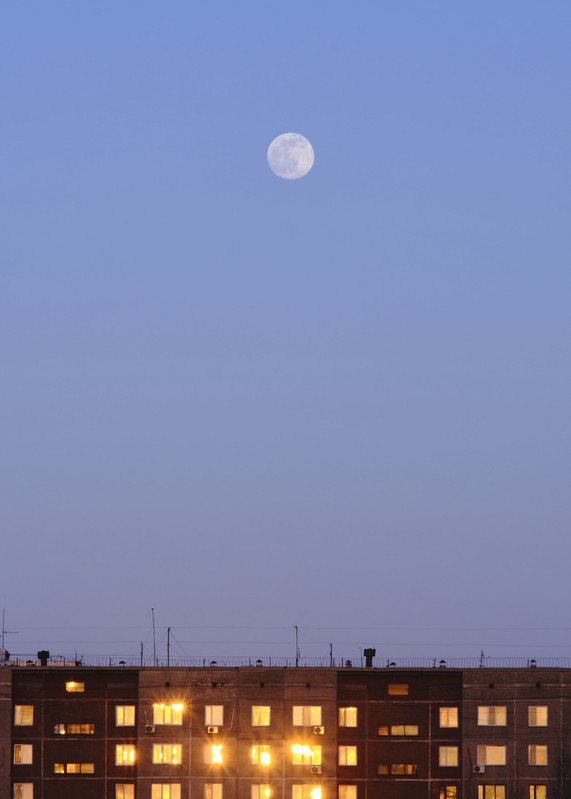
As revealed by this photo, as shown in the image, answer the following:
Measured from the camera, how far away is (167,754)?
16475cm

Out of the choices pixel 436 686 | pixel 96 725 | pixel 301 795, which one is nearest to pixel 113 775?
pixel 96 725

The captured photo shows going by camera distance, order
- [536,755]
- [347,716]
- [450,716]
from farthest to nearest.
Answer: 1. [347,716]
2. [450,716]
3. [536,755]

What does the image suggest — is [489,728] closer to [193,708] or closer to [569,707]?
[569,707]

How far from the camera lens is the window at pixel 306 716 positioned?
16425cm

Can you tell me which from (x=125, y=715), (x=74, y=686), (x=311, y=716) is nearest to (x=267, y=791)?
(x=311, y=716)

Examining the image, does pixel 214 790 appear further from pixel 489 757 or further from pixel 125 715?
pixel 489 757

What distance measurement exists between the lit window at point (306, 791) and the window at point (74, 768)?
48.2 feet

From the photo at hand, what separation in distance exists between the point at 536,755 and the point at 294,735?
17.6m

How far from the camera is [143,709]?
16438 centimetres

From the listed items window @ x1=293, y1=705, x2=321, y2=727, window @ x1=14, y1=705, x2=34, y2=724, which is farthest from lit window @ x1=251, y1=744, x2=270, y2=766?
window @ x1=14, y1=705, x2=34, y2=724

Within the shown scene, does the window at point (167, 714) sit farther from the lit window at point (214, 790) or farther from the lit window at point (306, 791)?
the lit window at point (306, 791)

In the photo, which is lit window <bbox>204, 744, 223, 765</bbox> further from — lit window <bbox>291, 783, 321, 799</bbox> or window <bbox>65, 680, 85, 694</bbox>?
window <bbox>65, 680, 85, 694</bbox>

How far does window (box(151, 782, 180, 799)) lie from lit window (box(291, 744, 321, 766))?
8.72 metres

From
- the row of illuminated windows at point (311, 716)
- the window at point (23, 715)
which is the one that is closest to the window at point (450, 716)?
the row of illuminated windows at point (311, 716)
